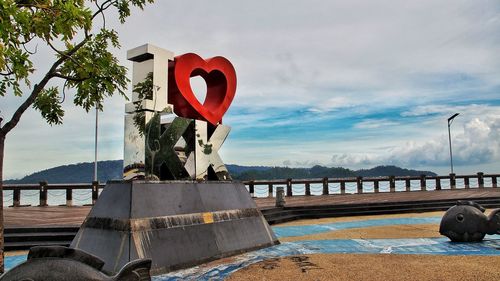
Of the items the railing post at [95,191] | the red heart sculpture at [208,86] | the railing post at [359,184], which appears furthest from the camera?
the railing post at [359,184]

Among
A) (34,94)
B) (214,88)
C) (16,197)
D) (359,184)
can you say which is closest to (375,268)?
(214,88)

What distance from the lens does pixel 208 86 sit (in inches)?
433

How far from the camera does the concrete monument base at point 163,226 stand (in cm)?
703

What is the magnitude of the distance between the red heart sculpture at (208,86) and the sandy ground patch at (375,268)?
162 inches

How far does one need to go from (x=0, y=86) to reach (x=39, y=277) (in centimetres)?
427

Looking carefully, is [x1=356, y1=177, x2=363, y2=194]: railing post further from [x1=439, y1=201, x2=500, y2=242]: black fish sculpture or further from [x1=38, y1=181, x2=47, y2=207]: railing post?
[x1=38, y1=181, x2=47, y2=207]: railing post

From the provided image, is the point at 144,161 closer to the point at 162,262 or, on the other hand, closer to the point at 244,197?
the point at 162,262

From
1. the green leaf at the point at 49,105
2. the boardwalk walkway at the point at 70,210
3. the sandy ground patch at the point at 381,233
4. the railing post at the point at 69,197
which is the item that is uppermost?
the green leaf at the point at 49,105

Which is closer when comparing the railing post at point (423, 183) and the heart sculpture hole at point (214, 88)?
the heart sculpture hole at point (214, 88)

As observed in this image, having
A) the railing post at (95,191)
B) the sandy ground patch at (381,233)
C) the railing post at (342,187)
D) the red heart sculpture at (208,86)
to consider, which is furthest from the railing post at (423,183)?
the red heart sculpture at (208,86)

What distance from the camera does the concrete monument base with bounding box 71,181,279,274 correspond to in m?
7.03

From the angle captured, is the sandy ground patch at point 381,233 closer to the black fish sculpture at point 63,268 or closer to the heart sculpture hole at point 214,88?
the heart sculpture hole at point 214,88

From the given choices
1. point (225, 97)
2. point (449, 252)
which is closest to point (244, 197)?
point (225, 97)

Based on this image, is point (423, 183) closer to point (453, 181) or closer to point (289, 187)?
point (453, 181)
